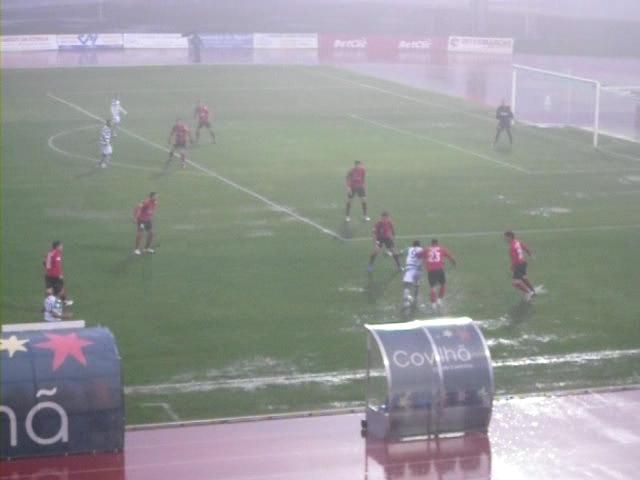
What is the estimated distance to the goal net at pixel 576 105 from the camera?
166 feet

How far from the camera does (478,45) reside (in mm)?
84312

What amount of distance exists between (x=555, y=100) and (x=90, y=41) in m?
32.6

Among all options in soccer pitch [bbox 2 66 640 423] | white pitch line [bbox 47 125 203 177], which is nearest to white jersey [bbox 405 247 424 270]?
soccer pitch [bbox 2 66 640 423]

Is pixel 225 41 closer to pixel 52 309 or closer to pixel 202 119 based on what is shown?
pixel 202 119

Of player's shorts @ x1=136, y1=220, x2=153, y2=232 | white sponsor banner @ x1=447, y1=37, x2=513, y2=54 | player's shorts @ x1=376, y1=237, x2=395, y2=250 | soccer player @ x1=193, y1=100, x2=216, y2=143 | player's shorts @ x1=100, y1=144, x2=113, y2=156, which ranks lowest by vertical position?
player's shorts @ x1=376, y1=237, x2=395, y2=250

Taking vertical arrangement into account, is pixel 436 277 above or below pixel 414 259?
below

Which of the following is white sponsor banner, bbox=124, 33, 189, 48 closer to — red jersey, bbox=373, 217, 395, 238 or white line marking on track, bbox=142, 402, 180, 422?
red jersey, bbox=373, 217, 395, 238

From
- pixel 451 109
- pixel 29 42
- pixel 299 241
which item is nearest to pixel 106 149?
pixel 299 241

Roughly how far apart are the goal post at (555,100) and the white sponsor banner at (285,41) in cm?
1856

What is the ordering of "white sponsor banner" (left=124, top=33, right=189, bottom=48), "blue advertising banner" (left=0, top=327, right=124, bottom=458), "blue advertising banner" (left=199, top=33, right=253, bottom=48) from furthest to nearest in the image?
"blue advertising banner" (left=199, top=33, right=253, bottom=48), "white sponsor banner" (left=124, top=33, right=189, bottom=48), "blue advertising banner" (left=0, top=327, right=124, bottom=458)

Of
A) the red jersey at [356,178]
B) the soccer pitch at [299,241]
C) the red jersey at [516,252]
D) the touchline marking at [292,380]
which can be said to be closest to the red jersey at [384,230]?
the soccer pitch at [299,241]

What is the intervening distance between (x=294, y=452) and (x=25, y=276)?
1111cm

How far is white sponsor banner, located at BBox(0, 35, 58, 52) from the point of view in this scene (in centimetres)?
7950

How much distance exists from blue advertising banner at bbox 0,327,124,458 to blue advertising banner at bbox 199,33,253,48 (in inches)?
2670
